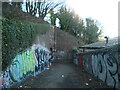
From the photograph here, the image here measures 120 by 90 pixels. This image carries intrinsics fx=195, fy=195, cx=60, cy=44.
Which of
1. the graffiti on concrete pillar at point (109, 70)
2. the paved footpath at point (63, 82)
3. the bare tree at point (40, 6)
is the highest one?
the bare tree at point (40, 6)

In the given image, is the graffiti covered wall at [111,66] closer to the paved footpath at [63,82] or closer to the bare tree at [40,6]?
the paved footpath at [63,82]

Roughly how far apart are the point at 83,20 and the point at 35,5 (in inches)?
566

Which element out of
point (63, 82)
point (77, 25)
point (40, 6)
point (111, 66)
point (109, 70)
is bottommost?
point (63, 82)

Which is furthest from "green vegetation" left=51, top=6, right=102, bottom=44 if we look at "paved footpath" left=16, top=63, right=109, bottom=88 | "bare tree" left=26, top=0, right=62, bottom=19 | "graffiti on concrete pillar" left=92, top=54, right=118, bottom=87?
"graffiti on concrete pillar" left=92, top=54, right=118, bottom=87

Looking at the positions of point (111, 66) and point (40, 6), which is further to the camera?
point (40, 6)

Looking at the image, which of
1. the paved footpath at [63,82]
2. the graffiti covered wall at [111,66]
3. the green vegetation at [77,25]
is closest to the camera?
the graffiti covered wall at [111,66]

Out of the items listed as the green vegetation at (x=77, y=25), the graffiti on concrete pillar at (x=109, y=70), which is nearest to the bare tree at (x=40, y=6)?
the green vegetation at (x=77, y=25)

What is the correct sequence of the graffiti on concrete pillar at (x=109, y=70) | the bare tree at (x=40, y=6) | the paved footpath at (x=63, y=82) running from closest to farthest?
1. the graffiti on concrete pillar at (x=109, y=70)
2. the paved footpath at (x=63, y=82)
3. the bare tree at (x=40, y=6)

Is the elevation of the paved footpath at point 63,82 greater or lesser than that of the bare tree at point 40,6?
lesser

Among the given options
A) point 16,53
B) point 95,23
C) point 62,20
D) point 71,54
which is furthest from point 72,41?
point 16,53

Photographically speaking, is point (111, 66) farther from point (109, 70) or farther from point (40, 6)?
point (40, 6)

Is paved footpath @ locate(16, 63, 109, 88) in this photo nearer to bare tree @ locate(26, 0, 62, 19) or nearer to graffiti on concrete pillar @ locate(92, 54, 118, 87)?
graffiti on concrete pillar @ locate(92, 54, 118, 87)

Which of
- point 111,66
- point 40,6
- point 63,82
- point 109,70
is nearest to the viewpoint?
point 111,66

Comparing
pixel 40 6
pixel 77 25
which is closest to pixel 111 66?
pixel 40 6
